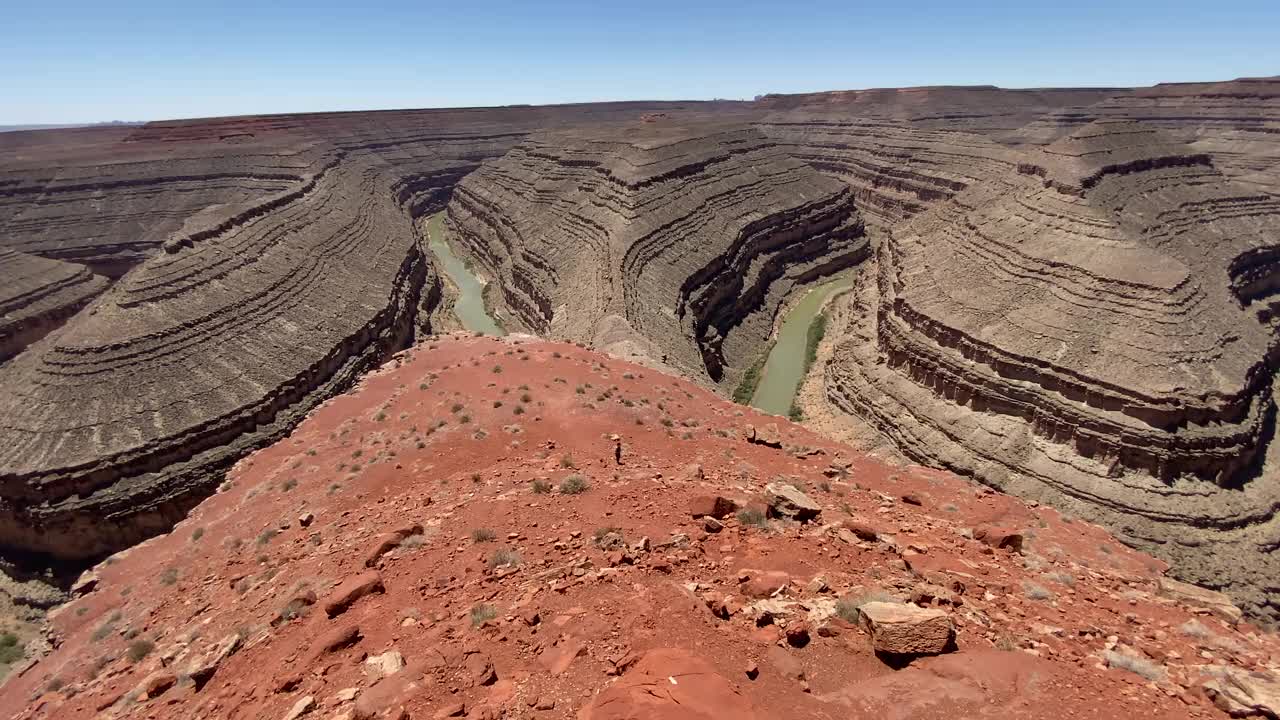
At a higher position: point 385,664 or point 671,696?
point 671,696

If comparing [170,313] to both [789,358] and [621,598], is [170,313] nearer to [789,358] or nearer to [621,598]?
[621,598]

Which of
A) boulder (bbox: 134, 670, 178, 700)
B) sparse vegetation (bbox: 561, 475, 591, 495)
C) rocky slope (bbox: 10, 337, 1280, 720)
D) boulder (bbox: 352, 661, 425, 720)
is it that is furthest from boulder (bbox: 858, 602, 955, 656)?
boulder (bbox: 134, 670, 178, 700)

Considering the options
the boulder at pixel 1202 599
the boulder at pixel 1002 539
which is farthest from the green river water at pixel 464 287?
the boulder at pixel 1202 599

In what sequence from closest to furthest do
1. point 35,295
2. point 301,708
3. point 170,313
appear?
point 301,708
point 170,313
point 35,295

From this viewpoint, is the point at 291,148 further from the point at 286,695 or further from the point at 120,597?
the point at 286,695

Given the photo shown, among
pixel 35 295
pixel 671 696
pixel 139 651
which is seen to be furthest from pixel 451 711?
pixel 35 295

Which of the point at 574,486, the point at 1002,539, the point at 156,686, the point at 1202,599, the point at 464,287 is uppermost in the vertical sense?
the point at 574,486

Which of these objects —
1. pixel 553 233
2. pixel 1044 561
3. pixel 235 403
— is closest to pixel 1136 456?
pixel 1044 561

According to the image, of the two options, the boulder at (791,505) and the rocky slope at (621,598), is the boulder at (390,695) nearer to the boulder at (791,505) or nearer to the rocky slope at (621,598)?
the rocky slope at (621,598)
